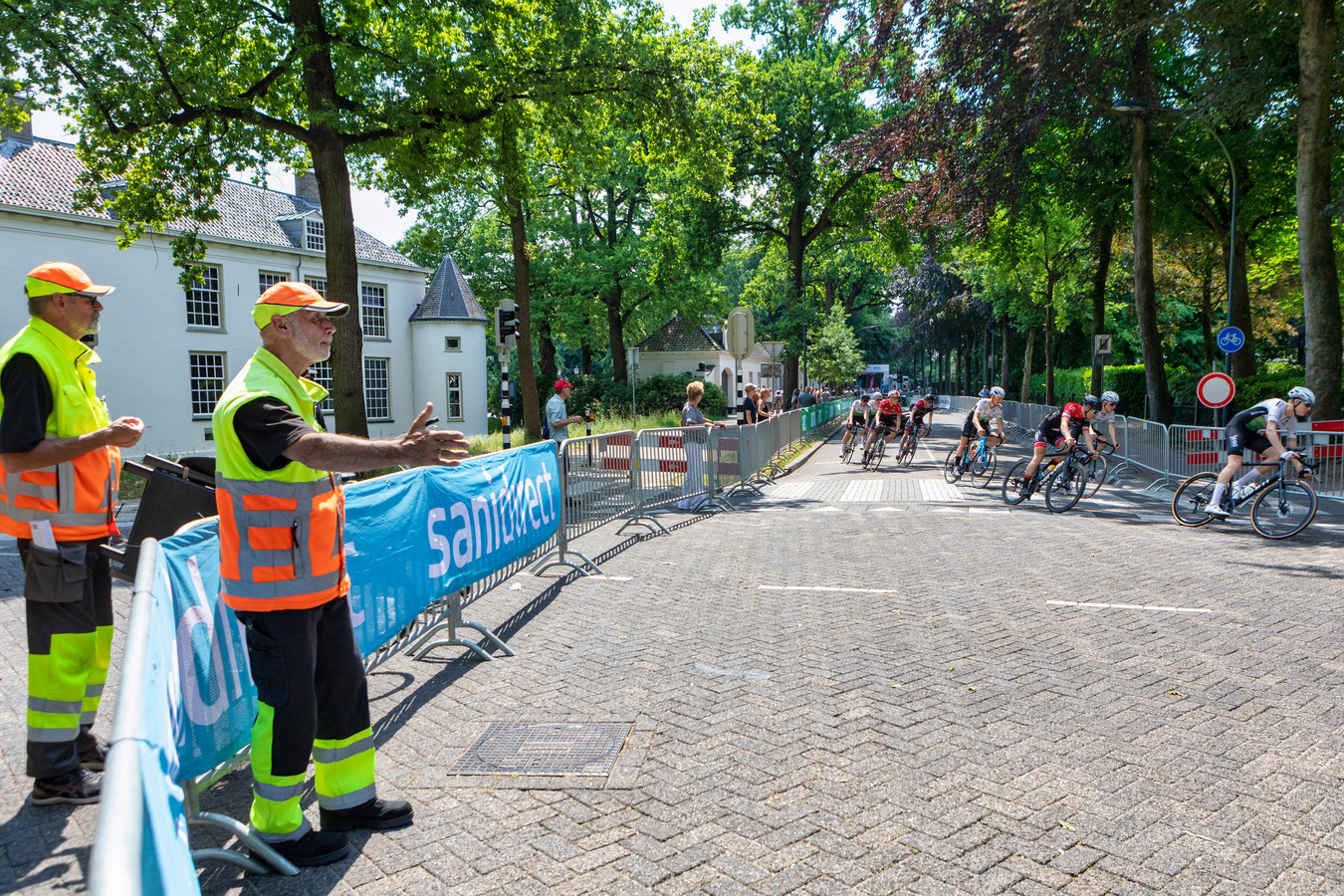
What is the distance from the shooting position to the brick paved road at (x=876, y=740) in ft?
10.2

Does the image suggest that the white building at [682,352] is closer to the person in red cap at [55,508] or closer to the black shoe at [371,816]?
the person in red cap at [55,508]

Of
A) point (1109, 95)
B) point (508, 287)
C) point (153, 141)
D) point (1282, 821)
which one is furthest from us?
point (508, 287)

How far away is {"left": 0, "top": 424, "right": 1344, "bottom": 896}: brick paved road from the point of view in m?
3.10

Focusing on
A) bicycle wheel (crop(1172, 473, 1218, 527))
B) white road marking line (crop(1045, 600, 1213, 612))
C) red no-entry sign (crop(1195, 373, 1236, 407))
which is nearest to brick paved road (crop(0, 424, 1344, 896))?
white road marking line (crop(1045, 600, 1213, 612))

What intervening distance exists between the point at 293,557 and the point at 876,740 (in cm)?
280

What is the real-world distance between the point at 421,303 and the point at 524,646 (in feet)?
114

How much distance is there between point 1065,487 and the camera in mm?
12727

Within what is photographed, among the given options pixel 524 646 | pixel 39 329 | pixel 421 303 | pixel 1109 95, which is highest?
pixel 1109 95

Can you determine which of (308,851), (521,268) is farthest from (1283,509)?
(521,268)

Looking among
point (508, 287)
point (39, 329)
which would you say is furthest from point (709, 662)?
point (508, 287)

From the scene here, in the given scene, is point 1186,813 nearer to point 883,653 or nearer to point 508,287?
point 883,653

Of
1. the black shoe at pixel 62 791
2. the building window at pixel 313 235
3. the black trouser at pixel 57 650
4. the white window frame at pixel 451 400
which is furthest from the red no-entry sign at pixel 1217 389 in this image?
the building window at pixel 313 235

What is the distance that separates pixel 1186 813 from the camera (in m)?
3.42

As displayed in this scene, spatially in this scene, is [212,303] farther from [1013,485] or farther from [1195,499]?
[1195,499]
